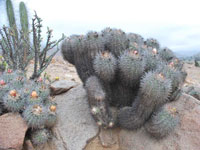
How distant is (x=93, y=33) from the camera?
11.2 feet

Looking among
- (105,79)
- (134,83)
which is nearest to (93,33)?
(105,79)

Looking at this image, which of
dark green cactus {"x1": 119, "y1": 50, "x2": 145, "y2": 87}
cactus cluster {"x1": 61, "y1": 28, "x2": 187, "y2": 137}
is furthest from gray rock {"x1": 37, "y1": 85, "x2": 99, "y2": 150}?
dark green cactus {"x1": 119, "y1": 50, "x2": 145, "y2": 87}

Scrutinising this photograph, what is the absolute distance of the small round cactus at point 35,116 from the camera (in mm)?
2824

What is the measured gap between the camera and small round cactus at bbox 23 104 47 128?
Answer: 9.27 feet

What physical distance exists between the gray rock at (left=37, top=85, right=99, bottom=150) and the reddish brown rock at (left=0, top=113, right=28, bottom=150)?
383mm

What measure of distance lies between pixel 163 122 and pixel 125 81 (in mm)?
811

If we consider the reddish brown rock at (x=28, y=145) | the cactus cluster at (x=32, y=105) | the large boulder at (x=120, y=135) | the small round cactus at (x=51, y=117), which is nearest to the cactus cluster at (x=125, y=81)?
the large boulder at (x=120, y=135)

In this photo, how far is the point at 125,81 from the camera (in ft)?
10.3

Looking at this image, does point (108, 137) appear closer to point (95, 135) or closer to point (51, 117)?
point (95, 135)

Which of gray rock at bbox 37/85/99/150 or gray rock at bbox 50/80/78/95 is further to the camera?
gray rock at bbox 50/80/78/95

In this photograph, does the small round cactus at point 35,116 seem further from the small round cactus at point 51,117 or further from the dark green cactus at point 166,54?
the dark green cactus at point 166,54

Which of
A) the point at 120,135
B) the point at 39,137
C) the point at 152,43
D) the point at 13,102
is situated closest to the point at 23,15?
the point at 152,43

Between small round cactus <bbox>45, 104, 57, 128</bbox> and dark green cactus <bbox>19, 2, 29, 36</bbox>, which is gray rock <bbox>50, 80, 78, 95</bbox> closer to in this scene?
small round cactus <bbox>45, 104, 57, 128</bbox>

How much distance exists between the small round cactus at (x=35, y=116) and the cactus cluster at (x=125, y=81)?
0.72 m
